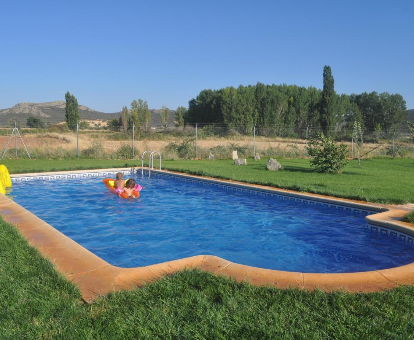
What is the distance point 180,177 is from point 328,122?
105ft

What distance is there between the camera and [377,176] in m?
12.3

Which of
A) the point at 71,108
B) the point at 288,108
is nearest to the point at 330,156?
the point at 288,108

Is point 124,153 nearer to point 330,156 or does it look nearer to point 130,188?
point 130,188

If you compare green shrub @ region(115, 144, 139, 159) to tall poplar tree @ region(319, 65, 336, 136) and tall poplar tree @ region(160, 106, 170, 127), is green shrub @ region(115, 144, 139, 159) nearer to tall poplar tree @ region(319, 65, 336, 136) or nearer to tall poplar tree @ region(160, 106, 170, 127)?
tall poplar tree @ region(319, 65, 336, 136)

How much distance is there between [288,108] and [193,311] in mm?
51753

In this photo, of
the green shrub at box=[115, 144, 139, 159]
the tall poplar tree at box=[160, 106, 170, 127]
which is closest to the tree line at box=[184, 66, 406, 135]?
the tall poplar tree at box=[160, 106, 170, 127]

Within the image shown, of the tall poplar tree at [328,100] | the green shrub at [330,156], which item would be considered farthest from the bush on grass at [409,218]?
the tall poplar tree at [328,100]

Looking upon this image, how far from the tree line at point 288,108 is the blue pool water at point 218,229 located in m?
34.2

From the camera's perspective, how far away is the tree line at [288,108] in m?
47.0

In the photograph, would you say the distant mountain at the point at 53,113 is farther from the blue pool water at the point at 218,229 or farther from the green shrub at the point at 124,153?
the blue pool water at the point at 218,229

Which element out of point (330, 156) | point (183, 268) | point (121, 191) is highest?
point (330, 156)

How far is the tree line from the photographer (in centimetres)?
4700

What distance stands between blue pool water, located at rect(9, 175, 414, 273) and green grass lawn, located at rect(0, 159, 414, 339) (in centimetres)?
199

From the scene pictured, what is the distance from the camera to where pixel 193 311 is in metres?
2.71
